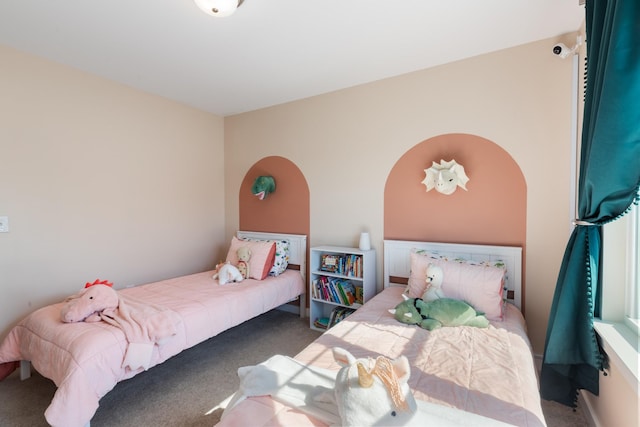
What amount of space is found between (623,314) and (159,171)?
154 inches

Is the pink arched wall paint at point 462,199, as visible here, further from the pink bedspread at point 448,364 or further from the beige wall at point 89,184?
the beige wall at point 89,184

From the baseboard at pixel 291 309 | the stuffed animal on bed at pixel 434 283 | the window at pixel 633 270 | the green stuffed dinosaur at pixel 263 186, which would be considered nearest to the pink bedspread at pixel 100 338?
the baseboard at pixel 291 309

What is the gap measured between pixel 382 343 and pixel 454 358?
0.37m

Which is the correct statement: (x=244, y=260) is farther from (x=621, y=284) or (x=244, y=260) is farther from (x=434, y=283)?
(x=621, y=284)

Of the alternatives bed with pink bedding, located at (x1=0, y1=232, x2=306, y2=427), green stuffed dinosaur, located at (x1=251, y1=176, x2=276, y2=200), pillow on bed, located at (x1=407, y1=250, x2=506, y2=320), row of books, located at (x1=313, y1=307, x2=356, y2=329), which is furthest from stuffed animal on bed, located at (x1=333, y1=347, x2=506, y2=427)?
green stuffed dinosaur, located at (x1=251, y1=176, x2=276, y2=200)

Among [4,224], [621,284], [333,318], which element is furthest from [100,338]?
[621,284]

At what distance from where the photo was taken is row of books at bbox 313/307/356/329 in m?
2.89

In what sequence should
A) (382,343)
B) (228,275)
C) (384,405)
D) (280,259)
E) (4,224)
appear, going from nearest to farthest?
(384,405), (382,343), (4,224), (228,275), (280,259)

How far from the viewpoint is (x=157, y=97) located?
3262 millimetres

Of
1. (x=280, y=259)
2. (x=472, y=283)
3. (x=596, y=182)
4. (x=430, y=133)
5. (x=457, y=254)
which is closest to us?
(x=596, y=182)

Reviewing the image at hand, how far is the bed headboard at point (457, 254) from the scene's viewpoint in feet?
7.52

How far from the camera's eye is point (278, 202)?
11.7ft

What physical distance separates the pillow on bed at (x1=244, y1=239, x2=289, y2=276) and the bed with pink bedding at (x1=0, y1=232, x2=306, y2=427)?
13cm

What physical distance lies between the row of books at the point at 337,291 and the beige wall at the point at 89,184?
1658 mm
